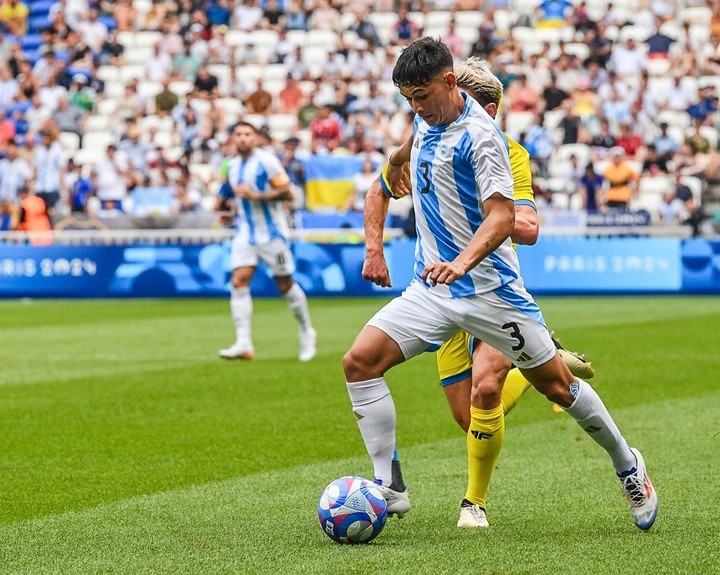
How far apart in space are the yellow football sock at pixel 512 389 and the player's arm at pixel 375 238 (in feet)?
3.19

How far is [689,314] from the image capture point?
62.8 feet

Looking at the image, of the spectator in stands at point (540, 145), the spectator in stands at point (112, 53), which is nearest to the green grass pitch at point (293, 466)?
the spectator in stands at point (540, 145)

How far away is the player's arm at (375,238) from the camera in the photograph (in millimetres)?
6039

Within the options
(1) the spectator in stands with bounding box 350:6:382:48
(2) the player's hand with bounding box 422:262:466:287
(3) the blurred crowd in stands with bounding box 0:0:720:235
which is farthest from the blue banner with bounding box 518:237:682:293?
(2) the player's hand with bounding box 422:262:466:287

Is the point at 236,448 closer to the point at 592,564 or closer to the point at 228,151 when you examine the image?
the point at 592,564

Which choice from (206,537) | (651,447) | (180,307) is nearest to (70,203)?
(180,307)

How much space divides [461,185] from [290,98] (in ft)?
78.2

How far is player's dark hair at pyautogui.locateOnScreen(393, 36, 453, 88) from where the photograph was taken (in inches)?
221

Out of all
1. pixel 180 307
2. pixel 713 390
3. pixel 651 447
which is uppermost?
pixel 651 447

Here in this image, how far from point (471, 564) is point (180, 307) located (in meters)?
17.0

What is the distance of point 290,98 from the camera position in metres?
29.3

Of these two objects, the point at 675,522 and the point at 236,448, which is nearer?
the point at 675,522

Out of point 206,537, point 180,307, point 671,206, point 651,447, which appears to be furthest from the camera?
point 671,206

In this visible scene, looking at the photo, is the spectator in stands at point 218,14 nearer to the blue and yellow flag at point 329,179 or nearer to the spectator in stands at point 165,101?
the spectator in stands at point 165,101
